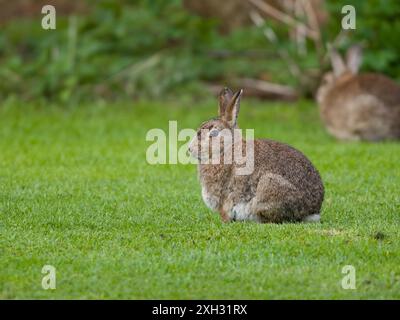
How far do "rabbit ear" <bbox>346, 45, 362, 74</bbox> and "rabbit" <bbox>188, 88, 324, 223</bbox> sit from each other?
7.52m

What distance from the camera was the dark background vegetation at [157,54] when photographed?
54.6 ft

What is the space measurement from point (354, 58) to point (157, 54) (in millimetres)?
3639

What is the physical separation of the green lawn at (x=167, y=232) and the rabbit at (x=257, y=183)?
21 cm

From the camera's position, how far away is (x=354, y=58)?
633 inches

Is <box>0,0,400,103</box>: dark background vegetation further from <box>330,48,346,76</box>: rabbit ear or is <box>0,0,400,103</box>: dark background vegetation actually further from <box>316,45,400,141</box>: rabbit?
<box>316,45,400,141</box>: rabbit

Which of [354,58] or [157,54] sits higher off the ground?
[157,54]

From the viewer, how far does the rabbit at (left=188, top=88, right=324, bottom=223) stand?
861 centimetres

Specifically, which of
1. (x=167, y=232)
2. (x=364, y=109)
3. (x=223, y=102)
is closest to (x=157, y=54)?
(x=364, y=109)

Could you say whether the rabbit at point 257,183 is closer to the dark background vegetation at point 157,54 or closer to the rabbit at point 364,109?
the rabbit at point 364,109

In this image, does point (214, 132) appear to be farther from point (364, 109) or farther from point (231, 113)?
point (364, 109)

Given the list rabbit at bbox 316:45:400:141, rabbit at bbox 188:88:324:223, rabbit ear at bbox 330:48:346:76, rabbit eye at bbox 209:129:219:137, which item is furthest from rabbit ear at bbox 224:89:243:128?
rabbit ear at bbox 330:48:346:76

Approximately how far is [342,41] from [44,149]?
5705 millimetres

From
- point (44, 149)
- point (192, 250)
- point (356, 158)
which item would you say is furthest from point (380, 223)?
point (44, 149)
